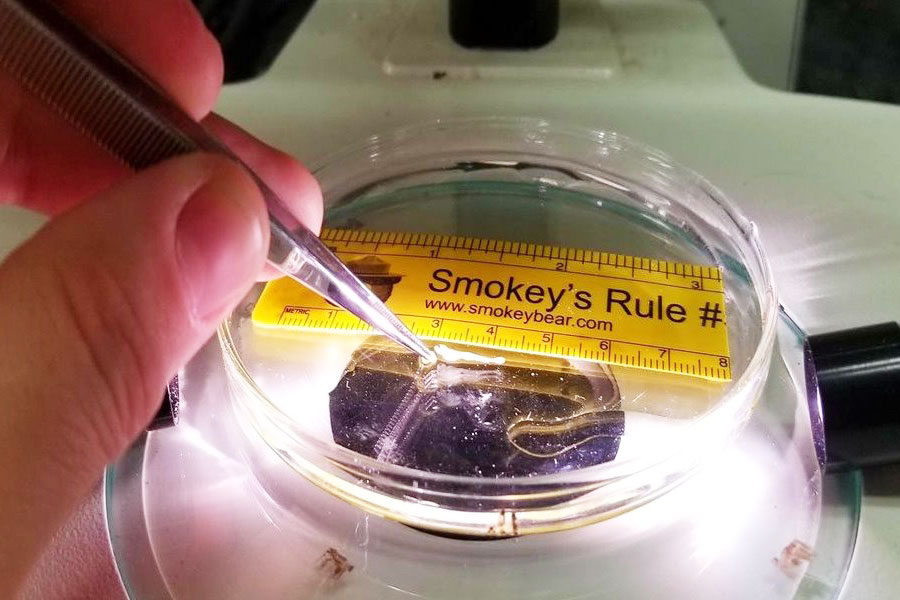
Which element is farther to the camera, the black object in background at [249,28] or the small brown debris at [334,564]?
the black object in background at [249,28]

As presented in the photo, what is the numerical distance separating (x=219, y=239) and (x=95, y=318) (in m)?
0.06

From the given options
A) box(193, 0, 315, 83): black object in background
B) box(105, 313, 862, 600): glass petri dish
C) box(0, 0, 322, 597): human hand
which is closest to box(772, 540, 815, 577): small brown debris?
box(105, 313, 862, 600): glass petri dish

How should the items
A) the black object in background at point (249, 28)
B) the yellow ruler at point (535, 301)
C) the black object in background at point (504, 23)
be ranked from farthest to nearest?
1. the black object in background at point (249, 28)
2. the black object in background at point (504, 23)
3. the yellow ruler at point (535, 301)

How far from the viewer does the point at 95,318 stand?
305 millimetres

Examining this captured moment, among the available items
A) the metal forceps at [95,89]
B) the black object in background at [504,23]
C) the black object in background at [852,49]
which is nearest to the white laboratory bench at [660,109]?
the black object in background at [504,23]

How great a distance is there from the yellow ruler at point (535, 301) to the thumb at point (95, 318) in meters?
0.21

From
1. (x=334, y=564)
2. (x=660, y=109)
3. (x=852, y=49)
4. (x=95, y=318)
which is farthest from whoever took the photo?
(x=852, y=49)

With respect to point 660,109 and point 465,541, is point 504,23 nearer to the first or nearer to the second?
point 660,109

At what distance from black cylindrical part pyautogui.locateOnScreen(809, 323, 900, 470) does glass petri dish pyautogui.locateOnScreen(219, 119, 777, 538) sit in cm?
4

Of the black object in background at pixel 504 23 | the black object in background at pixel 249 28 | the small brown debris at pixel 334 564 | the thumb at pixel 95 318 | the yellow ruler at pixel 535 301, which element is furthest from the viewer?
the black object in background at pixel 249 28

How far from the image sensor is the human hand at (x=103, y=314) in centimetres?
30

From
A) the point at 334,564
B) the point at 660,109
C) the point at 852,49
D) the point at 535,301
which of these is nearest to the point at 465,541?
the point at 334,564

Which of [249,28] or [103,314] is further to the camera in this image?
[249,28]

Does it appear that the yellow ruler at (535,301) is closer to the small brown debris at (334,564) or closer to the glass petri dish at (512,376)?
the glass petri dish at (512,376)
